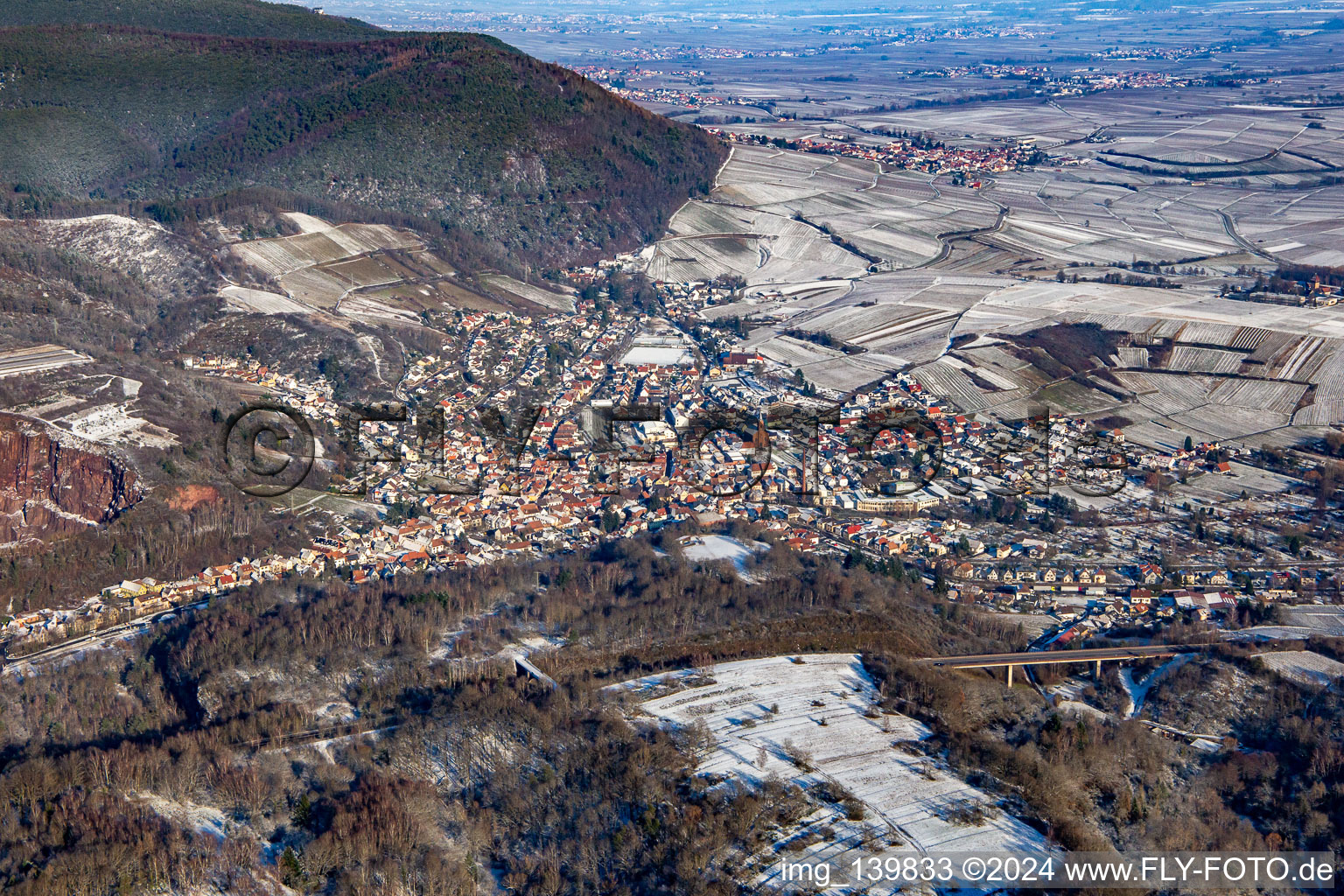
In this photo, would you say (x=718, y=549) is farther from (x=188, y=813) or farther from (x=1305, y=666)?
(x=188, y=813)

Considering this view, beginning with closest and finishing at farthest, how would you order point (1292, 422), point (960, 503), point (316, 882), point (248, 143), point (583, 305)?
point (316, 882), point (960, 503), point (1292, 422), point (583, 305), point (248, 143)

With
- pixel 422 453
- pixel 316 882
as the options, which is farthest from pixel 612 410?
pixel 316 882

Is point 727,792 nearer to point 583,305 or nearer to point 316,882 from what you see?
point 316,882

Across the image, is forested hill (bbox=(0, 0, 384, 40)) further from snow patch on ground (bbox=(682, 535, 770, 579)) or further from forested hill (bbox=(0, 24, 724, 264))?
snow patch on ground (bbox=(682, 535, 770, 579))

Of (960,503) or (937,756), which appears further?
(960,503)

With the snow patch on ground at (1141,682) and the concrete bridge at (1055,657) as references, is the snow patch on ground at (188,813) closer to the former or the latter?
the concrete bridge at (1055,657)

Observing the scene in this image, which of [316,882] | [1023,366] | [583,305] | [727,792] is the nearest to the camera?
[316,882]

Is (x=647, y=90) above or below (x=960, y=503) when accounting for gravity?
above
